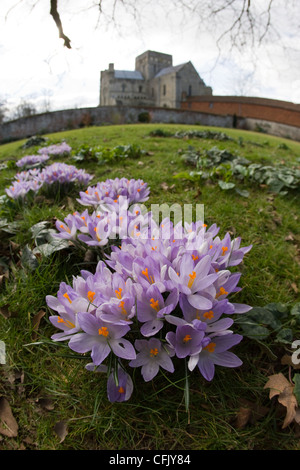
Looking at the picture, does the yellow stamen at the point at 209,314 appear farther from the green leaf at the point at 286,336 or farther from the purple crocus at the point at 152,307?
the green leaf at the point at 286,336

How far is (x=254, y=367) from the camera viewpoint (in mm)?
1206

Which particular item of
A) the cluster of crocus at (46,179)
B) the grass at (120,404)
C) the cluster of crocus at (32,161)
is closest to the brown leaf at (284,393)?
the grass at (120,404)

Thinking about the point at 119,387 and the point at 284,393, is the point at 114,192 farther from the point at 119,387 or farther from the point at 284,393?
the point at 284,393

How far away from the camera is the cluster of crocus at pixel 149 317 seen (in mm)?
1000

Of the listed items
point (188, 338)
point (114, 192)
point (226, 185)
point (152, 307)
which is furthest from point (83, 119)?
point (188, 338)

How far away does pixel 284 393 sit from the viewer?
109 cm

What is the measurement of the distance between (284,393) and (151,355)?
0.53m

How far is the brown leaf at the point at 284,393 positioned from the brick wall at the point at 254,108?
2891cm

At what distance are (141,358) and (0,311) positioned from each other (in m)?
0.83

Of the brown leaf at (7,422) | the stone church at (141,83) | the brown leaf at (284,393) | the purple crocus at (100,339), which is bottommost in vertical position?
the brown leaf at (7,422)

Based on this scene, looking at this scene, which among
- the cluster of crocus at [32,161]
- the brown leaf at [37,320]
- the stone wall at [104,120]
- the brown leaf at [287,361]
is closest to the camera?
the brown leaf at [287,361]

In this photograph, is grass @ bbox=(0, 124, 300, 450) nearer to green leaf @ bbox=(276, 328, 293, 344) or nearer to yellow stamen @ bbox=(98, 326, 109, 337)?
green leaf @ bbox=(276, 328, 293, 344)

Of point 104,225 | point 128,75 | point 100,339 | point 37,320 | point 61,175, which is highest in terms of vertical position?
point 128,75
